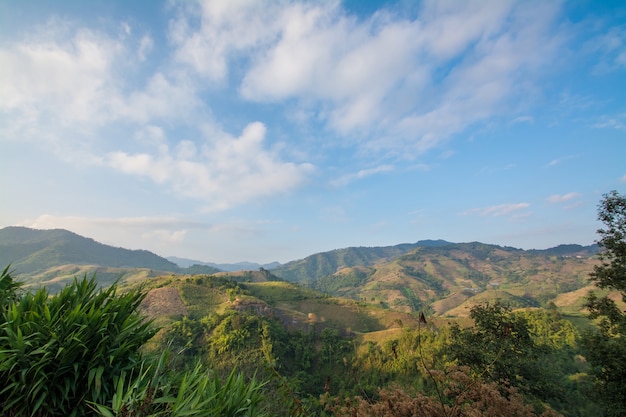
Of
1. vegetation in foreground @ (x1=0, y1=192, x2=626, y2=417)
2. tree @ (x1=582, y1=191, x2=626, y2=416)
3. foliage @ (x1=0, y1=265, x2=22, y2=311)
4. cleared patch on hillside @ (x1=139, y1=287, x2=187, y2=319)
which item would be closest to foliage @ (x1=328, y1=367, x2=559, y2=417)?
vegetation in foreground @ (x1=0, y1=192, x2=626, y2=417)

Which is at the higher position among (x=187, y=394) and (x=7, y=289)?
(x=7, y=289)

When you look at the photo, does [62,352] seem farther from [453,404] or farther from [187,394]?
[453,404]

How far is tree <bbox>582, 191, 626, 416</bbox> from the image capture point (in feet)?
47.2

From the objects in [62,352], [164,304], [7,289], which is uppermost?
[7,289]

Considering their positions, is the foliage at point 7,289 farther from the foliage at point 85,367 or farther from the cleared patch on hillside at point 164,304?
the cleared patch on hillside at point 164,304

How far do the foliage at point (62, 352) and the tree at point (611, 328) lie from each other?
20666 millimetres

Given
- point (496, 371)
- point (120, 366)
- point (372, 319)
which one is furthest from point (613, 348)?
point (372, 319)

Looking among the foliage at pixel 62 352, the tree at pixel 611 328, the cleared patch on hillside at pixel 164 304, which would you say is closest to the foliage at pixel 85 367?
the foliage at pixel 62 352

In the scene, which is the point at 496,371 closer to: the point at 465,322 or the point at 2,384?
the point at 2,384

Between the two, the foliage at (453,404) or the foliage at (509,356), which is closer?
the foliage at (453,404)

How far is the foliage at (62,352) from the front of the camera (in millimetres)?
3471

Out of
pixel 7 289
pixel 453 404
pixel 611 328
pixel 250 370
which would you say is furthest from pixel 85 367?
pixel 250 370

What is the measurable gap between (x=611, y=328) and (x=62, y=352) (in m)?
23.5

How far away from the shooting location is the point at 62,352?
367 cm
